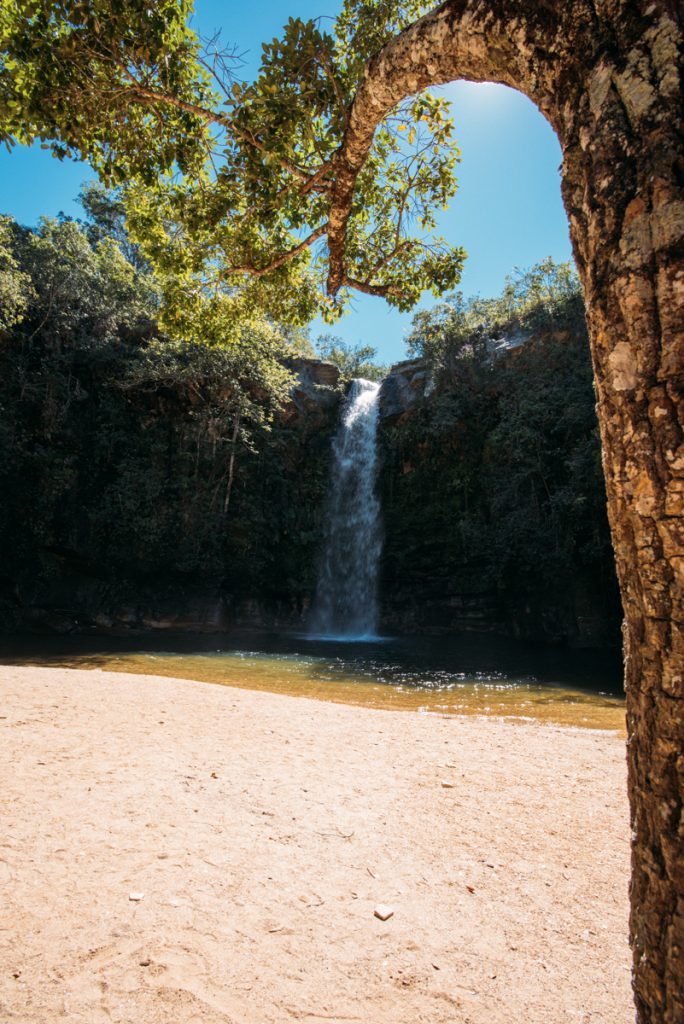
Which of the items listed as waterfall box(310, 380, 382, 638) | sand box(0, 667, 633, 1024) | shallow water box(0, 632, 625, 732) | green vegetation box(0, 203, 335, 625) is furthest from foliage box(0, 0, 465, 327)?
waterfall box(310, 380, 382, 638)

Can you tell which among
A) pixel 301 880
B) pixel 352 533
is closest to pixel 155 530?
pixel 352 533

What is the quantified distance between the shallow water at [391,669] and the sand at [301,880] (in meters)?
3.32

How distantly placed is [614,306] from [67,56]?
16.4 ft

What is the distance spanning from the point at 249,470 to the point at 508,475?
32.8 ft

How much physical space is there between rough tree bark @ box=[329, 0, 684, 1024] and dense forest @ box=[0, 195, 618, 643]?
1560 centimetres

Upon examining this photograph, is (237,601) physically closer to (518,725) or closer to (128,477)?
(128,477)

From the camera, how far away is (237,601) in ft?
62.6

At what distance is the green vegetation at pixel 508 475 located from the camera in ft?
53.5

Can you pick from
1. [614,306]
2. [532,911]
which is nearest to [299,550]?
[532,911]

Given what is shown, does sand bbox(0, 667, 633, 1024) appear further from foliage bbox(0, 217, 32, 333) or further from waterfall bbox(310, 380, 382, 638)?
foliage bbox(0, 217, 32, 333)

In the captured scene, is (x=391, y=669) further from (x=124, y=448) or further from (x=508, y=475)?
(x=124, y=448)

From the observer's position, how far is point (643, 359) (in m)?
1.10

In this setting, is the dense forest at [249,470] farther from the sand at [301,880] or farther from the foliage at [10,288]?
the sand at [301,880]

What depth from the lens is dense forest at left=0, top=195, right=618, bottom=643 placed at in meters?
16.8
